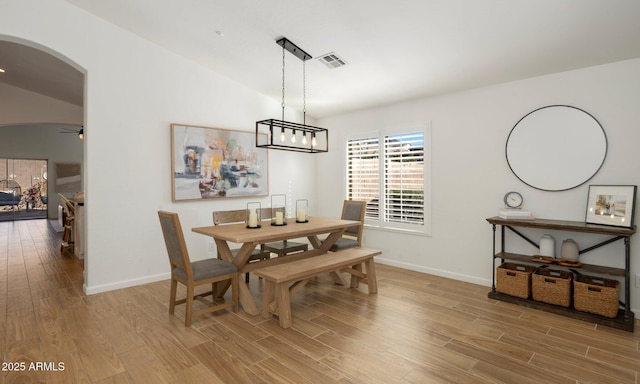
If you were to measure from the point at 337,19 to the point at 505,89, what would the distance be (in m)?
2.17

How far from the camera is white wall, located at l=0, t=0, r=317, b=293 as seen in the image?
11.1ft

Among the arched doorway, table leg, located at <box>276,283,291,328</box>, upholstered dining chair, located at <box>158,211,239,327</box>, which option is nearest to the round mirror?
table leg, located at <box>276,283,291,328</box>

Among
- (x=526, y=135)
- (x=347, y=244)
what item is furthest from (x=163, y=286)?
(x=526, y=135)

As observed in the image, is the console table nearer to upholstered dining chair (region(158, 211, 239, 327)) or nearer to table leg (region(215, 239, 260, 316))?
table leg (region(215, 239, 260, 316))

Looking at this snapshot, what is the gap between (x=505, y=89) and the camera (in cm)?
369

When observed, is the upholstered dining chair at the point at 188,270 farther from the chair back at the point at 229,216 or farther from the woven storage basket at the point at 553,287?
the woven storage basket at the point at 553,287

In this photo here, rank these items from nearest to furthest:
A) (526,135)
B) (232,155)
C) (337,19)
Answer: (337,19) < (526,135) < (232,155)

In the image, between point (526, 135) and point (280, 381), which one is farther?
point (526, 135)

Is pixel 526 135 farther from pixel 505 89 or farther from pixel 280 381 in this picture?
pixel 280 381

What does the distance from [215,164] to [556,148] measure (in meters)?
4.17

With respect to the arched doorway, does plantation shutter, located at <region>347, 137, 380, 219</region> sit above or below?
below

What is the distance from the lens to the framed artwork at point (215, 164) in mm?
4199

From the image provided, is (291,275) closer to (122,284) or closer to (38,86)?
(122,284)

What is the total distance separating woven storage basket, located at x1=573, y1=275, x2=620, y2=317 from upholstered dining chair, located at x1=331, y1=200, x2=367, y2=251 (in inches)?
91.7
